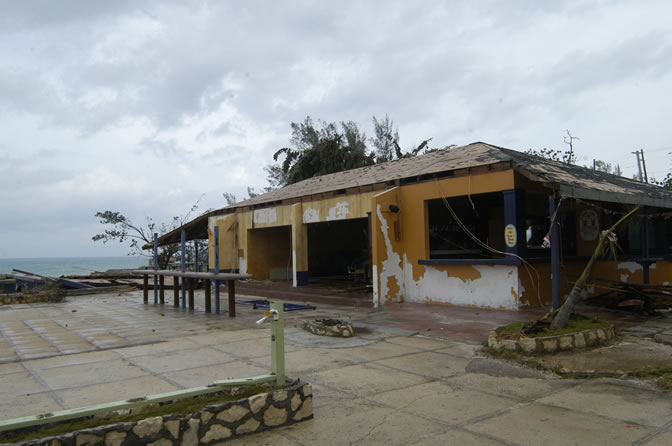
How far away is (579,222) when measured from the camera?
1234 centimetres

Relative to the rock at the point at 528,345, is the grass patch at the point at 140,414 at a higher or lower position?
higher

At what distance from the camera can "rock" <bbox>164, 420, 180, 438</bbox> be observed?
128 inches

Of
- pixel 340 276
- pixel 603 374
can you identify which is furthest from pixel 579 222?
pixel 340 276

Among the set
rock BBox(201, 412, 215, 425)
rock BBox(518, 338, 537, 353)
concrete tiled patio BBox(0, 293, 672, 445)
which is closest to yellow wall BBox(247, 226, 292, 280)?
concrete tiled patio BBox(0, 293, 672, 445)

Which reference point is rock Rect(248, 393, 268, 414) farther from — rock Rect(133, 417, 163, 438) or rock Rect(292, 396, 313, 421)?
rock Rect(133, 417, 163, 438)

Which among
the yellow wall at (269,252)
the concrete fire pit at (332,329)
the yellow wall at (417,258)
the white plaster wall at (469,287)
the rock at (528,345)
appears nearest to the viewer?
the rock at (528,345)

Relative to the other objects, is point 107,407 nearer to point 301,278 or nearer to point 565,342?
point 565,342

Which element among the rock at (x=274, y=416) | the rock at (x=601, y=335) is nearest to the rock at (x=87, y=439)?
the rock at (x=274, y=416)

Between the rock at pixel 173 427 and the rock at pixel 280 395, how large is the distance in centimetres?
76

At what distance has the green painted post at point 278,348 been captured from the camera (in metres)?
3.95

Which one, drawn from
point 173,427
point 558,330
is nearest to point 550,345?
point 558,330

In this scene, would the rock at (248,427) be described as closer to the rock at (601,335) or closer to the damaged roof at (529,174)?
the rock at (601,335)

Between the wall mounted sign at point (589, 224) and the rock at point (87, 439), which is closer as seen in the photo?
the rock at point (87, 439)

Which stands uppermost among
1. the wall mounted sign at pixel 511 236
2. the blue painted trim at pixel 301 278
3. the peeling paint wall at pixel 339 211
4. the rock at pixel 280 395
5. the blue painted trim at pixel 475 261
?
the peeling paint wall at pixel 339 211
